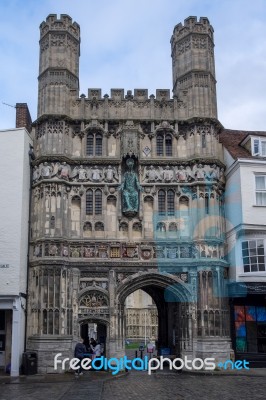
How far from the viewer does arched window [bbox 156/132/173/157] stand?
3031 centimetres

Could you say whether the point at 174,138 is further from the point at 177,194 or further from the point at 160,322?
the point at 160,322

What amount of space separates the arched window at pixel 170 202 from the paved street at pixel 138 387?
8.79 meters

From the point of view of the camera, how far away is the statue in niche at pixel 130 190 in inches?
1128

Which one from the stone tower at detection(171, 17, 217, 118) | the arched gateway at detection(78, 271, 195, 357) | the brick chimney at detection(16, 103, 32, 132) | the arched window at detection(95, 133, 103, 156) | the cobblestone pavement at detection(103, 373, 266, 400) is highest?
the stone tower at detection(171, 17, 217, 118)

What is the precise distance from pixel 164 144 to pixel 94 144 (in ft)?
13.6

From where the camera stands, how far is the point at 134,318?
72.1 meters

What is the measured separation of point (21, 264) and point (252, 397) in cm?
1409

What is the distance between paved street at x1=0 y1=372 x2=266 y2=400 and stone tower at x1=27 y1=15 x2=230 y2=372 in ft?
9.68

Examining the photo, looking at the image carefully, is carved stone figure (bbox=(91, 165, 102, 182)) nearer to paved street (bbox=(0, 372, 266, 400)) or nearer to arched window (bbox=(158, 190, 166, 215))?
arched window (bbox=(158, 190, 166, 215))

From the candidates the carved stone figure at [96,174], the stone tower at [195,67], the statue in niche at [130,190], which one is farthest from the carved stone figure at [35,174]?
the stone tower at [195,67]

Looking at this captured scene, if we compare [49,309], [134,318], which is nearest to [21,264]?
[49,309]

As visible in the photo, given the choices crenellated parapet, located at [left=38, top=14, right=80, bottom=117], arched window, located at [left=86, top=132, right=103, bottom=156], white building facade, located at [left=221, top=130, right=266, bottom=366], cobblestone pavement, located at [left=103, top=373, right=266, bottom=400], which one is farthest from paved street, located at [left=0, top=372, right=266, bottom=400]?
crenellated parapet, located at [left=38, top=14, right=80, bottom=117]

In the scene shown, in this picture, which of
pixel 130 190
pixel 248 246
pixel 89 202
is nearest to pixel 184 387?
pixel 248 246

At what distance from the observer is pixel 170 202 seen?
1158 inches
